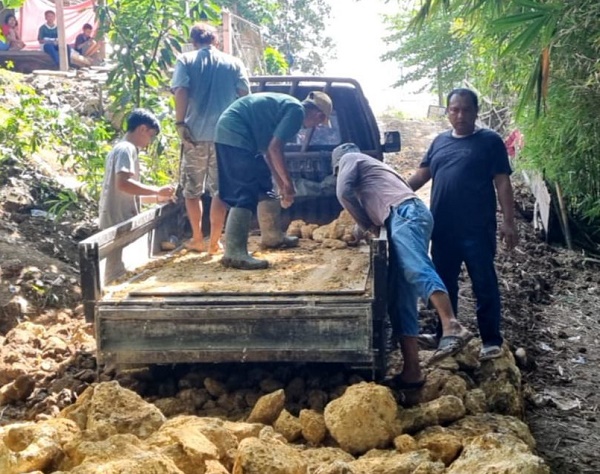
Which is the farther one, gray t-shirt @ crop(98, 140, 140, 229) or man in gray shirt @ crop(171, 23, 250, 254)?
man in gray shirt @ crop(171, 23, 250, 254)

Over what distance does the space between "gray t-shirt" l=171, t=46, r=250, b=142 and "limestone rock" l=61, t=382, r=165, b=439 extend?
8.86 feet

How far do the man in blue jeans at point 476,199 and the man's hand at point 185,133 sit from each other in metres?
2.00

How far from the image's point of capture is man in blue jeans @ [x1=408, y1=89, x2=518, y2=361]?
4621mm

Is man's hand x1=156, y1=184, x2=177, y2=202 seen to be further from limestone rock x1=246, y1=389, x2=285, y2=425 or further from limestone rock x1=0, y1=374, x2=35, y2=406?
limestone rock x1=246, y1=389, x2=285, y2=425

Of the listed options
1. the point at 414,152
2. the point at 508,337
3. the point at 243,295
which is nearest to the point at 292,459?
the point at 243,295

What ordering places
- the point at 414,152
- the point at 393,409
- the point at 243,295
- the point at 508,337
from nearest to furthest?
the point at 393,409, the point at 243,295, the point at 508,337, the point at 414,152

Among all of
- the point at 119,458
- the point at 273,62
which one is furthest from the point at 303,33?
the point at 119,458

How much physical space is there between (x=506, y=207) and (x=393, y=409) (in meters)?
1.76

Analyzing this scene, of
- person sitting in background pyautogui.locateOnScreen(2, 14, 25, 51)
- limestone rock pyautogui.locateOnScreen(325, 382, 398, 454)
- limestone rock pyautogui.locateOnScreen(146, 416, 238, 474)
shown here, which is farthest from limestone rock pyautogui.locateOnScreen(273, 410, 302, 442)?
person sitting in background pyautogui.locateOnScreen(2, 14, 25, 51)

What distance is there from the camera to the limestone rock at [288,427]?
11.2ft

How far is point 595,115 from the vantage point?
5750 millimetres

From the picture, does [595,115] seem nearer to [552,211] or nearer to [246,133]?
[246,133]

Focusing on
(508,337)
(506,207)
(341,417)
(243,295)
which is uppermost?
(506,207)

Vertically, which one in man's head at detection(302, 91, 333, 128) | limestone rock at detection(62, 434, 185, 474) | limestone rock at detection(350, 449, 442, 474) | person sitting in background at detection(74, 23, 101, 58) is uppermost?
person sitting in background at detection(74, 23, 101, 58)
